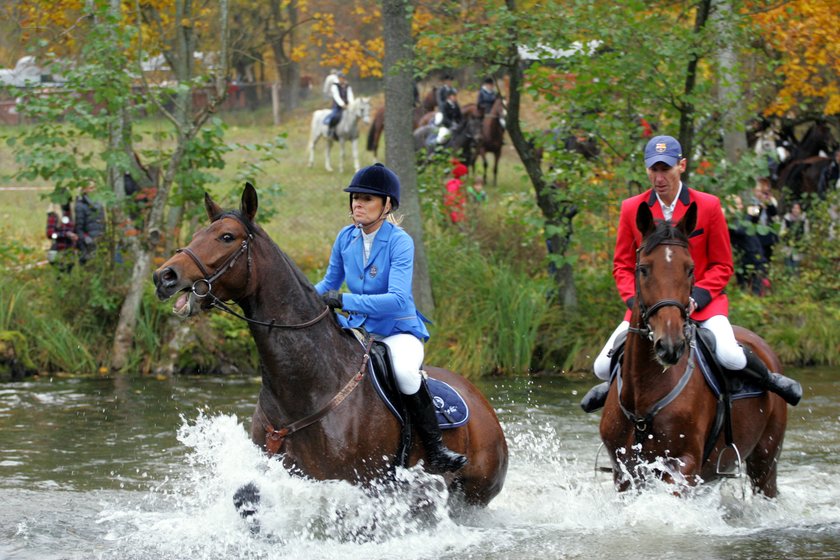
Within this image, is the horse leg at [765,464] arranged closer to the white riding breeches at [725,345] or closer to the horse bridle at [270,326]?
A: the white riding breeches at [725,345]

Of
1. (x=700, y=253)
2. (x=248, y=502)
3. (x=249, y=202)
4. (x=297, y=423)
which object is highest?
(x=249, y=202)

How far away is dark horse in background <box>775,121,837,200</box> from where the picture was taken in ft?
70.6

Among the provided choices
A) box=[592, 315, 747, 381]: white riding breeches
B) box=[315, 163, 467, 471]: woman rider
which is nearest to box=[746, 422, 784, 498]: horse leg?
box=[592, 315, 747, 381]: white riding breeches

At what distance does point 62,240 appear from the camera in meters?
17.2

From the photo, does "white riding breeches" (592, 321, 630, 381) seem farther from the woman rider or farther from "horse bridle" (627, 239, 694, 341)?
the woman rider

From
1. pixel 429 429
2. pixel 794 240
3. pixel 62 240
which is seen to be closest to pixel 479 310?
pixel 794 240

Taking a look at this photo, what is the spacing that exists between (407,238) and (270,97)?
22.4m

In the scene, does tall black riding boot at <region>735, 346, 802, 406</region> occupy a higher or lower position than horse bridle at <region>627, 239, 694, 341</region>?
lower

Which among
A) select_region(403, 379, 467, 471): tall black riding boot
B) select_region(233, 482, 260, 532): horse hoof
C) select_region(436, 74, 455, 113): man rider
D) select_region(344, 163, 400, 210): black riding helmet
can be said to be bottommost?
select_region(233, 482, 260, 532): horse hoof

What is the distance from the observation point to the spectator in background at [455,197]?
56.5 ft

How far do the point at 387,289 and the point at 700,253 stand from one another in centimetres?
219

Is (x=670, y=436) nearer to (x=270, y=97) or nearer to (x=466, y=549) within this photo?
(x=466, y=549)

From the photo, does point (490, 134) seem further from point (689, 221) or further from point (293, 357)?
point (293, 357)

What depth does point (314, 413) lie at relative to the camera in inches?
281
